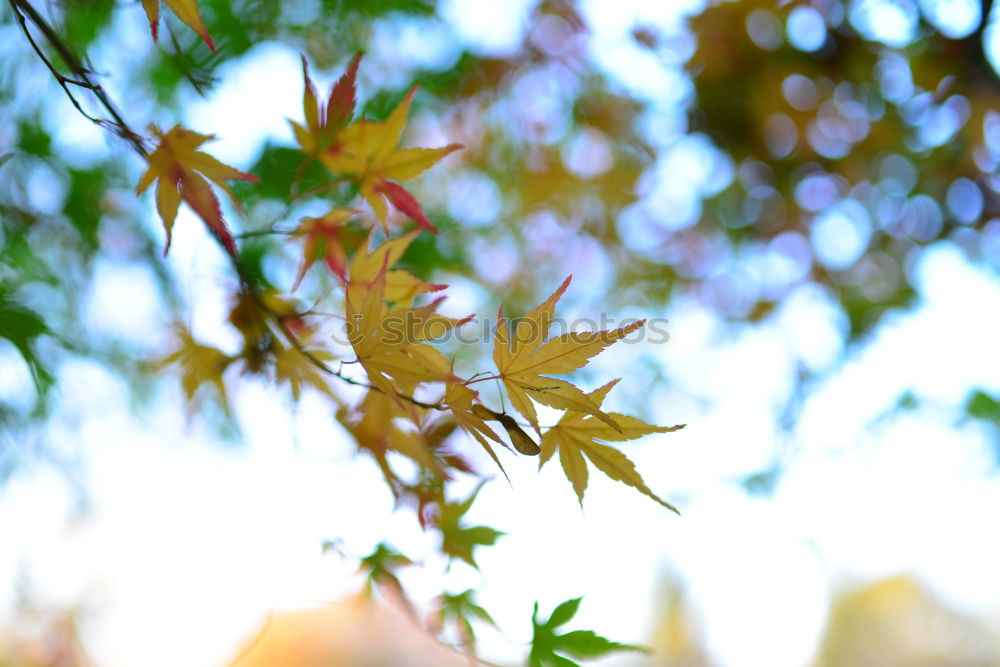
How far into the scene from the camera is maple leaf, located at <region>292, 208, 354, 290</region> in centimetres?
41

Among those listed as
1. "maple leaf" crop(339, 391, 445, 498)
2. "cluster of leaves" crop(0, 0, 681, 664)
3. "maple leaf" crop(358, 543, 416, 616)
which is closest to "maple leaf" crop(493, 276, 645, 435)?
"cluster of leaves" crop(0, 0, 681, 664)

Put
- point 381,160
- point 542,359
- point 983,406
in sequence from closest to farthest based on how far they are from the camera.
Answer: point 542,359 → point 381,160 → point 983,406

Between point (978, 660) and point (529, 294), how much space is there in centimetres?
413

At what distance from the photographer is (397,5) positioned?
87 cm

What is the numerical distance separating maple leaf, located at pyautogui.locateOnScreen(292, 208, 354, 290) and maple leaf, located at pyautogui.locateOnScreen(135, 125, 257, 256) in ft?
0.21

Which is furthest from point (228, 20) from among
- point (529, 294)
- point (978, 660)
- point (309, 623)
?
point (978, 660)

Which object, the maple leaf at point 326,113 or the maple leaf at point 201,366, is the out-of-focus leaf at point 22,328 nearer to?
the maple leaf at point 201,366

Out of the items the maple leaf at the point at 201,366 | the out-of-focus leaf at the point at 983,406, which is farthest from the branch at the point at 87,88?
→ the out-of-focus leaf at the point at 983,406

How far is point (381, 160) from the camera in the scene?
39 cm

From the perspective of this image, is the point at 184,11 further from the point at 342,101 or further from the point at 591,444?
the point at 591,444

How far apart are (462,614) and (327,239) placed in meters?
0.25

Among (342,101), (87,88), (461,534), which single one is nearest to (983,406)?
(461,534)

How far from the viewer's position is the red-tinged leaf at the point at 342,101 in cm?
36

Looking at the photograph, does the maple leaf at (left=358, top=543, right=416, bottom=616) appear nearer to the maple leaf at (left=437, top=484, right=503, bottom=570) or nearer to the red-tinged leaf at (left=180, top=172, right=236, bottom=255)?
the maple leaf at (left=437, top=484, right=503, bottom=570)
